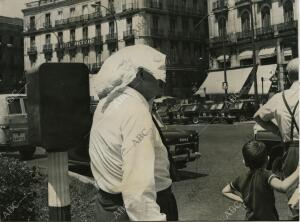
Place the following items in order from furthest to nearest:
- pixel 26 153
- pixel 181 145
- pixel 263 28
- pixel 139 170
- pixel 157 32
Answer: pixel 263 28
pixel 26 153
pixel 181 145
pixel 157 32
pixel 139 170

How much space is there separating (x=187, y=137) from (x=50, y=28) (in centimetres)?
270

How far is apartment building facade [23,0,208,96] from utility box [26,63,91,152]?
194cm

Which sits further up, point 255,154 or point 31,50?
point 31,50

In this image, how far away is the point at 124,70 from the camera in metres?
1.98

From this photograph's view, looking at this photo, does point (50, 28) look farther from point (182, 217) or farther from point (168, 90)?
point (182, 217)

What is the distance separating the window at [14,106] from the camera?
9.23 m

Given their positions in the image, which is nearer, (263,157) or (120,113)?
(120,113)

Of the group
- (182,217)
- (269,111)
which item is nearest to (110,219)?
(269,111)

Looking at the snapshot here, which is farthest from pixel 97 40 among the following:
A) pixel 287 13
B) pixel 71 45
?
pixel 287 13

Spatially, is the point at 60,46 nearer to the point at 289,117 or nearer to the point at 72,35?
the point at 72,35

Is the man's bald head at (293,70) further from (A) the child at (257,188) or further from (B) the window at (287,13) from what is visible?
(B) the window at (287,13)

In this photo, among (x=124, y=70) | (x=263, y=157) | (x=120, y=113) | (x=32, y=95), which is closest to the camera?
(x=120, y=113)

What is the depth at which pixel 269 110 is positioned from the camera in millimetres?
2713

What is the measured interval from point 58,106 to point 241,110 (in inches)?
694
